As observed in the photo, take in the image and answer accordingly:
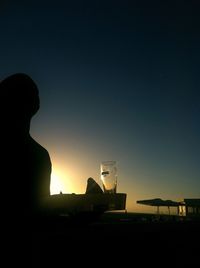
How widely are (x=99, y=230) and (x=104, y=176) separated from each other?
19.9 inches

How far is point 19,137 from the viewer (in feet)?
8.00

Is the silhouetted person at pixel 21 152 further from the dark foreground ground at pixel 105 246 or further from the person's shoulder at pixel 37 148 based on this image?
the dark foreground ground at pixel 105 246

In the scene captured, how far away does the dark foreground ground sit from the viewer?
86.2 inches

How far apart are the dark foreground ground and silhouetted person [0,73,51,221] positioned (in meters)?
0.28

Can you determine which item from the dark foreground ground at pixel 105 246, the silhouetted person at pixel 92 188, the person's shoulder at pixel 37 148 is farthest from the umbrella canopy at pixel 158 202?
the silhouetted person at pixel 92 188

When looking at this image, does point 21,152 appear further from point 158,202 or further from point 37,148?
point 158,202

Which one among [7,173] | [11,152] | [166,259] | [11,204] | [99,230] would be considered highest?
[11,152]

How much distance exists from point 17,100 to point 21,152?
1.23 feet

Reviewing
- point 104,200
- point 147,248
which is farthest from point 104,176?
point 147,248

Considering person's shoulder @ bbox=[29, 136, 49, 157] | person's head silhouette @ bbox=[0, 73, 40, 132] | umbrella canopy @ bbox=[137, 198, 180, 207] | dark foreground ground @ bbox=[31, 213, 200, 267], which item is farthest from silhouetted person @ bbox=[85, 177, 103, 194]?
umbrella canopy @ bbox=[137, 198, 180, 207]

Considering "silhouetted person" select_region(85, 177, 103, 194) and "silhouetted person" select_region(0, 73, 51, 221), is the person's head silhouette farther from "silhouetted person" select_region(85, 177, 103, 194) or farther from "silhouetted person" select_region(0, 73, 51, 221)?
"silhouetted person" select_region(85, 177, 103, 194)

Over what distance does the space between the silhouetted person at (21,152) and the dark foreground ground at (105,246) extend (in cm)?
28

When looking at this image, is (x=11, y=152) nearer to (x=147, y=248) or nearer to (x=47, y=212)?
(x=47, y=212)

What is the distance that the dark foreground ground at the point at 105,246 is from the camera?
219 cm
